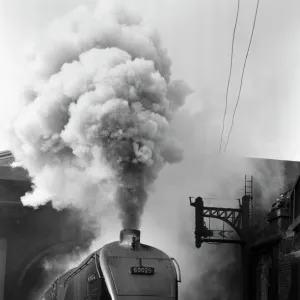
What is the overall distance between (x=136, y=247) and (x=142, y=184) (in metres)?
3.10

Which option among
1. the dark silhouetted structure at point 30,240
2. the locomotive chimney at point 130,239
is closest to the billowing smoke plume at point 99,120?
the locomotive chimney at point 130,239

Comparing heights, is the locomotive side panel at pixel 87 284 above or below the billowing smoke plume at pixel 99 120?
below

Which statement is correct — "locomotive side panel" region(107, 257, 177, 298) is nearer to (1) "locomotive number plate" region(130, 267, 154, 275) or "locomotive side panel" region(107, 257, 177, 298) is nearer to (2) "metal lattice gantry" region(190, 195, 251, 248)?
(1) "locomotive number plate" region(130, 267, 154, 275)

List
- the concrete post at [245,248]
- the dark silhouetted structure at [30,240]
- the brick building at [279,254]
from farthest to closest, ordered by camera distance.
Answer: the dark silhouetted structure at [30,240] < the concrete post at [245,248] < the brick building at [279,254]

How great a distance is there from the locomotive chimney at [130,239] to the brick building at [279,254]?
20.2 ft

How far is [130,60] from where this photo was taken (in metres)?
13.7

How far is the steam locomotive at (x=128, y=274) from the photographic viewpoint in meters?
8.62

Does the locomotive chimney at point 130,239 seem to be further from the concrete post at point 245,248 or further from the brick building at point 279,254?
the concrete post at point 245,248

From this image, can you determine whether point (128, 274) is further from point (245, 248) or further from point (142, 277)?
point (245, 248)

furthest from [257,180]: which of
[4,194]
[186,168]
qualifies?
[4,194]

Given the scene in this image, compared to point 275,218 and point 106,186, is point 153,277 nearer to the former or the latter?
point 106,186

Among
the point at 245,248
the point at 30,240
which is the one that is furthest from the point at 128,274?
the point at 30,240

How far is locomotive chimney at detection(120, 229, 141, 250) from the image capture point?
952 centimetres

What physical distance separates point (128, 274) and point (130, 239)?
3.10ft
